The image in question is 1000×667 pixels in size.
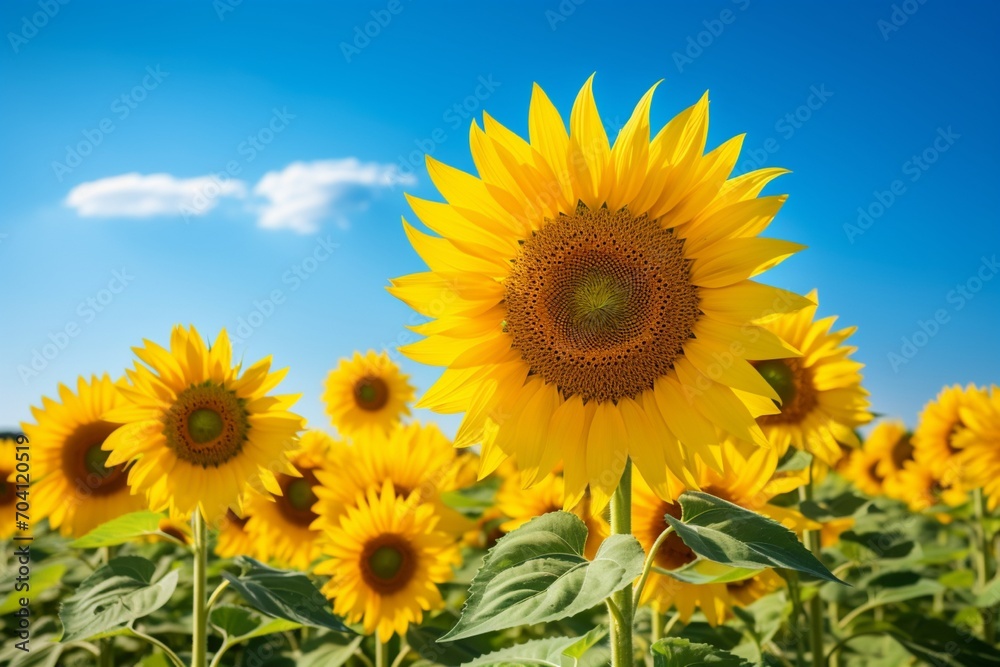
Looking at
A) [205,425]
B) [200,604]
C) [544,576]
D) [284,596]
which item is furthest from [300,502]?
[544,576]

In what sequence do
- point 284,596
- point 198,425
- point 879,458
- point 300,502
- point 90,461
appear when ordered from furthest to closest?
point 879,458 → point 300,502 → point 90,461 → point 198,425 → point 284,596

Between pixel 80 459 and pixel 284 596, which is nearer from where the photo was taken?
pixel 284 596

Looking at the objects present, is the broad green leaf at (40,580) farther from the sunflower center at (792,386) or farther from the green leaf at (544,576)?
the sunflower center at (792,386)

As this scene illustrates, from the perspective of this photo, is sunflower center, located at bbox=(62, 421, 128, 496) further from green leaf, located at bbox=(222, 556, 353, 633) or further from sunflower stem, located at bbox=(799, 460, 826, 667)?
sunflower stem, located at bbox=(799, 460, 826, 667)

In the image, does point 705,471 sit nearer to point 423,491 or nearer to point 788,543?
point 788,543

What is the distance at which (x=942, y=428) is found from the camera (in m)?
7.60

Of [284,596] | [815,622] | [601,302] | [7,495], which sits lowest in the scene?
[284,596]

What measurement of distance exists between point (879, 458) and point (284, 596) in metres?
8.09

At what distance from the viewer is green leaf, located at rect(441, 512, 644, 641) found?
1884 millimetres

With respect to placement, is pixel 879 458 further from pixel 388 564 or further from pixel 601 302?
pixel 601 302

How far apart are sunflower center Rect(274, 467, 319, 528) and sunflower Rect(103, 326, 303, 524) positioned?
1.91 meters

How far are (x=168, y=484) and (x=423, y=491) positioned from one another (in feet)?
5.59

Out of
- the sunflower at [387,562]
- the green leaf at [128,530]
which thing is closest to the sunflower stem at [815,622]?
the sunflower at [387,562]

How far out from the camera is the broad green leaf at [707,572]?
219 centimetres
